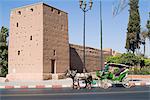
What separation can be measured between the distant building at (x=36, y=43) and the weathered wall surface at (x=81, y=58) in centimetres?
633

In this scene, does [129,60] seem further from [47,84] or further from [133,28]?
[47,84]

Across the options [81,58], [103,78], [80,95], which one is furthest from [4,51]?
[80,95]

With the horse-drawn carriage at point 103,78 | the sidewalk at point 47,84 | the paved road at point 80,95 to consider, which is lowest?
the sidewalk at point 47,84

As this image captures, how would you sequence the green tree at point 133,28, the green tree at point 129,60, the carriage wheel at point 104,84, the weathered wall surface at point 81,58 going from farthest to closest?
1. the green tree at point 133,28
2. the weathered wall surface at point 81,58
3. the green tree at point 129,60
4. the carriage wheel at point 104,84

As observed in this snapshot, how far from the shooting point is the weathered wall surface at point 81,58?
1812 inches

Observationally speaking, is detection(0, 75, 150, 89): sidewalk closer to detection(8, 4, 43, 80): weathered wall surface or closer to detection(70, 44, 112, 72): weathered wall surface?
detection(8, 4, 43, 80): weathered wall surface

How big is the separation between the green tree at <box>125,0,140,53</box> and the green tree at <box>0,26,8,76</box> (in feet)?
62.7

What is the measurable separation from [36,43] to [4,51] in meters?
8.11

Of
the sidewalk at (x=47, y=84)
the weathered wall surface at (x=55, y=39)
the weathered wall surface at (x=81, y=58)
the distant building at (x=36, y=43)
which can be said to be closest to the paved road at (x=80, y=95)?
the sidewalk at (x=47, y=84)

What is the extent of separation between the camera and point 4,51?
137ft

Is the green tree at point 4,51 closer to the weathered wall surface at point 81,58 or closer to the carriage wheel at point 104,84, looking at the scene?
the weathered wall surface at point 81,58

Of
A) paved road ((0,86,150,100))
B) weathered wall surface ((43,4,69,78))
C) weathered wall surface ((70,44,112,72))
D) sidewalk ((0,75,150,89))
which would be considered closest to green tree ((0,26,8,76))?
weathered wall surface ((43,4,69,78))

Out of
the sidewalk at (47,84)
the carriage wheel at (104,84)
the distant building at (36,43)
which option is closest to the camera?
the carriage wheel at (104,84)

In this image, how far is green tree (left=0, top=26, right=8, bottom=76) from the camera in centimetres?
4131
